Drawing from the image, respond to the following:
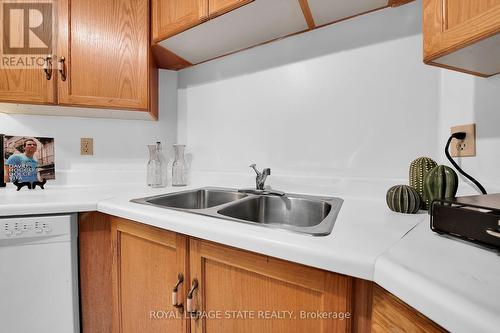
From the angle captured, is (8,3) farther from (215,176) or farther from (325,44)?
(325,44)

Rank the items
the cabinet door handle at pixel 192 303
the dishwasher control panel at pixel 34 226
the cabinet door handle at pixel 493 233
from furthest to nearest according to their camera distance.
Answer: the dishwasher control panel at pixel 34 226 < the cabinet door handle at pixel 192 303 < the cabinet door handle at pixel 493 233

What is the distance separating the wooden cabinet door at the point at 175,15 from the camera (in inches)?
41.9

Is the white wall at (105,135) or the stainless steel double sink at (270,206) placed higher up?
the white wall at (105,135)

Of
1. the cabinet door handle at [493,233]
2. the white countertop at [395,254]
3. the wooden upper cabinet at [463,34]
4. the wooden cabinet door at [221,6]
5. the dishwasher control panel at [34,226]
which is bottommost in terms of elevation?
the dishwasher control panel at [34,226]

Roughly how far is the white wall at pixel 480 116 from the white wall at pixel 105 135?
149cm

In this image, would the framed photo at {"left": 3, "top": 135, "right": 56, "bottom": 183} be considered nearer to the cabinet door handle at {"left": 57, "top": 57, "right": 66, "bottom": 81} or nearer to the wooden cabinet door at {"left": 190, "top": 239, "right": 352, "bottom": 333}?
the cabinet door handle at {"left": 57, "top": 57, "right": 66, "bottom": 81}

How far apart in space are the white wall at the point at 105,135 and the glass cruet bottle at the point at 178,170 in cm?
14

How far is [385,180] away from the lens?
100 centimetres

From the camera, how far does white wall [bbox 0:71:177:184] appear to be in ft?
4.72

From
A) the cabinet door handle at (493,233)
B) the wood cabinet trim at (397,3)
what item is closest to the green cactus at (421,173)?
the cabinet door handle at (493,233)

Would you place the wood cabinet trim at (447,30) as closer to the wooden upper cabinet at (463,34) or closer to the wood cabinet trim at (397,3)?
the wooden upper cabinet at (463,34)

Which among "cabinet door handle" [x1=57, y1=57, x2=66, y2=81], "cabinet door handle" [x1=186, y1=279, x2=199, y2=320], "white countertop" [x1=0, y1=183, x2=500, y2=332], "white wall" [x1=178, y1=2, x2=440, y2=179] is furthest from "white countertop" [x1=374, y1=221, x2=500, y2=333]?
"cabinet door handle" [x1=57, y1=57, x2=66, y2=81]

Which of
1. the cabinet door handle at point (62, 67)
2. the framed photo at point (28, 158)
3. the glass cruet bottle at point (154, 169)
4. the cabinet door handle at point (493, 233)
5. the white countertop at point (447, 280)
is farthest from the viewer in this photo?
the glass cruet bottle at point (154, 169)

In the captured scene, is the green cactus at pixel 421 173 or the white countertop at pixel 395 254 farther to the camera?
the green cactus at pixel 421 173
